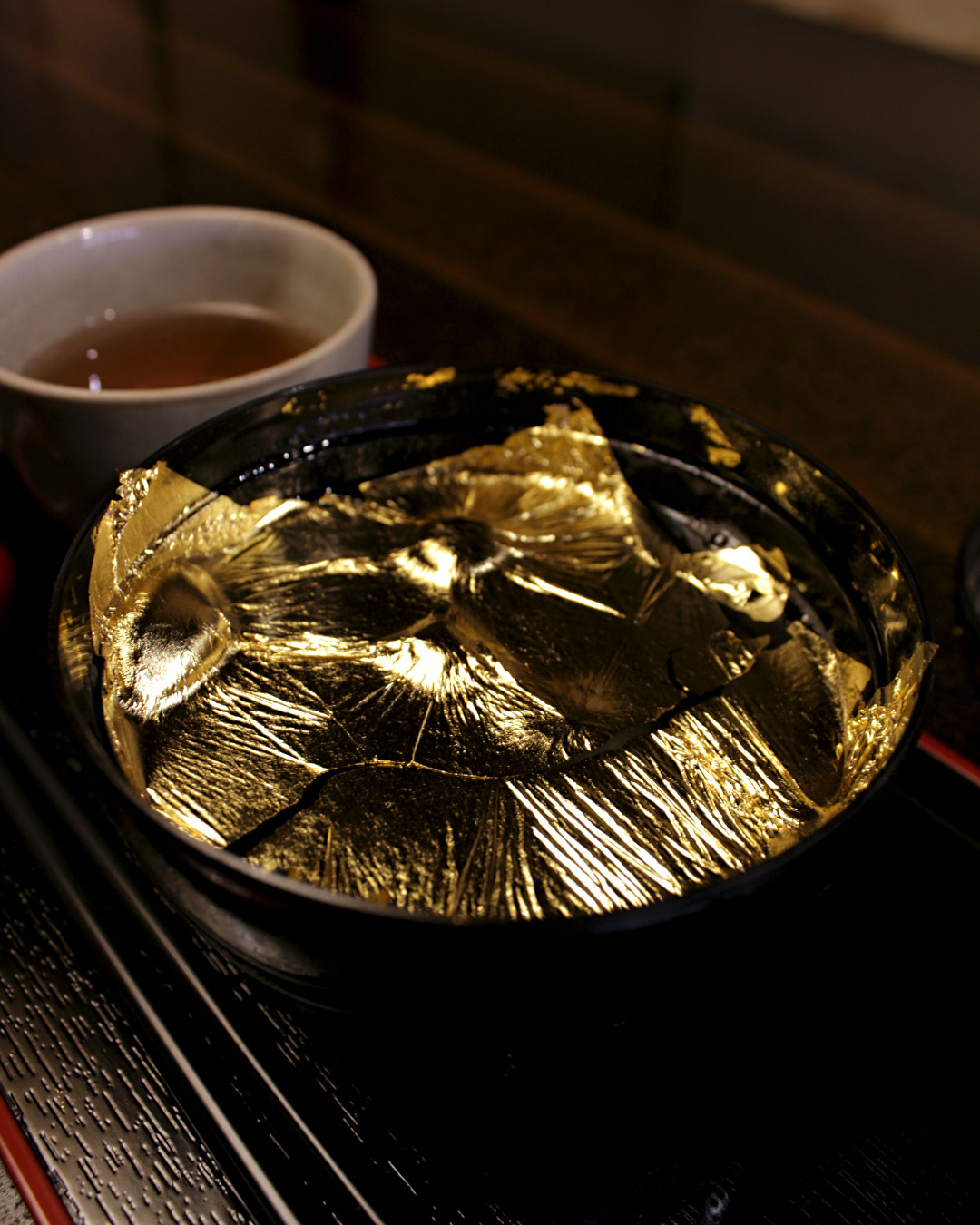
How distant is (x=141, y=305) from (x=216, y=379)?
0.48 feet

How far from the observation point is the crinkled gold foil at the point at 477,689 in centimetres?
48

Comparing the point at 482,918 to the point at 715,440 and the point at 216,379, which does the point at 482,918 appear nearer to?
the point at 715,440

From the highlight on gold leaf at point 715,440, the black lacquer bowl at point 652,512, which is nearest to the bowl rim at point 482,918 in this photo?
the black lacquer bowl at point 652,512

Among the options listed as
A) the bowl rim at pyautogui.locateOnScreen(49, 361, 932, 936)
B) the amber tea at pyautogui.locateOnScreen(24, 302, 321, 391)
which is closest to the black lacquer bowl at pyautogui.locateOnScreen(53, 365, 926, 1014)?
the bowl rim at pyautogui.locateOnScreen(49, 361, 932, 936)

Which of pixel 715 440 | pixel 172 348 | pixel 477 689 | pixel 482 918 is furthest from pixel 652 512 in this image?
pixel 172 348

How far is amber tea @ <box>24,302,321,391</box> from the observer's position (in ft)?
2.89

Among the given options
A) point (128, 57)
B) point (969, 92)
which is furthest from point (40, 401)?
point (969, 92)

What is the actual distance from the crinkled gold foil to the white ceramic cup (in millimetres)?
103

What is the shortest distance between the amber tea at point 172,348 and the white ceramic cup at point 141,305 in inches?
0.4

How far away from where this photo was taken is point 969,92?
2.03 metres

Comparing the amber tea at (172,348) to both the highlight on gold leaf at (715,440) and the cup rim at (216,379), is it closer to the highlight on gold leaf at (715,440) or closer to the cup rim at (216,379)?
the cup rim at (216,379)

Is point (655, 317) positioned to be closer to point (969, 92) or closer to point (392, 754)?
point (392, 754)

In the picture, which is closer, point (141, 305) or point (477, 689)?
point (477, 689)

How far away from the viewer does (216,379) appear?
2.95ft
